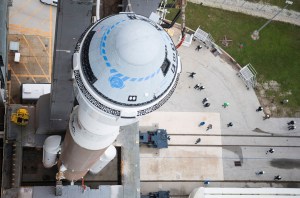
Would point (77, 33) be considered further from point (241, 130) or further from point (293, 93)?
point (293, 93)

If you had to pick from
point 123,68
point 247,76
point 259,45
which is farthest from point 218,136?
point 123,68

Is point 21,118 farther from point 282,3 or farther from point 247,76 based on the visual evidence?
point 282,3

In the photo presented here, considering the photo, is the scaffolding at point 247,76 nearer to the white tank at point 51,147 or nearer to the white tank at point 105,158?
the white tank at point 105,158

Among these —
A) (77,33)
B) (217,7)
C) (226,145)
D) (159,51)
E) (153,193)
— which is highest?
(217,7)

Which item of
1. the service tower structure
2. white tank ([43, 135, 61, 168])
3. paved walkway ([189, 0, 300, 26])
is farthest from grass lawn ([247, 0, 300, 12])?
the service tower structure

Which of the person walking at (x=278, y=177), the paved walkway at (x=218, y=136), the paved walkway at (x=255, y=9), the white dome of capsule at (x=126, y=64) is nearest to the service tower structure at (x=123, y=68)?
the white dome of capsule at (x=126, y=64)

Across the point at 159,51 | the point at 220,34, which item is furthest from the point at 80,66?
the point at 220,34
